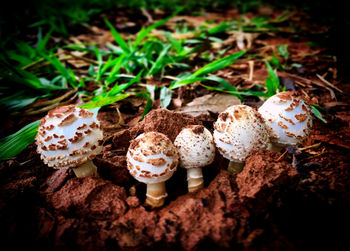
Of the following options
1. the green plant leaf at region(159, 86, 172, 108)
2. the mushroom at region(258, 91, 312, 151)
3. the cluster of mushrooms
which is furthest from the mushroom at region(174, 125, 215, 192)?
the green plant leaf at region(159, 86, 172, 108)

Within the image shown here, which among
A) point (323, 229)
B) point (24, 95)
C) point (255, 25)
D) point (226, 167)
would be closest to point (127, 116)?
point (226, 167)

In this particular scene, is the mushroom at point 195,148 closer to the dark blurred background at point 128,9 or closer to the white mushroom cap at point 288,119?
the white mushroom cap at point 288,119

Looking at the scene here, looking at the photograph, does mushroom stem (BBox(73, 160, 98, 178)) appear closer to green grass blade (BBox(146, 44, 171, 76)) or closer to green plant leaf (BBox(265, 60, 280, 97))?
green grass blade (BBox(146, 44, 171, 76))

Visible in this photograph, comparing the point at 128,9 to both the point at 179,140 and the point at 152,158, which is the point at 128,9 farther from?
the point at 152,158

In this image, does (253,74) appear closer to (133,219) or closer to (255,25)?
(255,25)

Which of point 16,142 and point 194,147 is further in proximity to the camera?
point 16,142

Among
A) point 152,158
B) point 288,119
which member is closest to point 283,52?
Result: point 288,119

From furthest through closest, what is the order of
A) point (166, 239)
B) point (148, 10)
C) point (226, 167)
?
1. point (148, 10)
2. point (226, 167)
3. point (166, 239)
